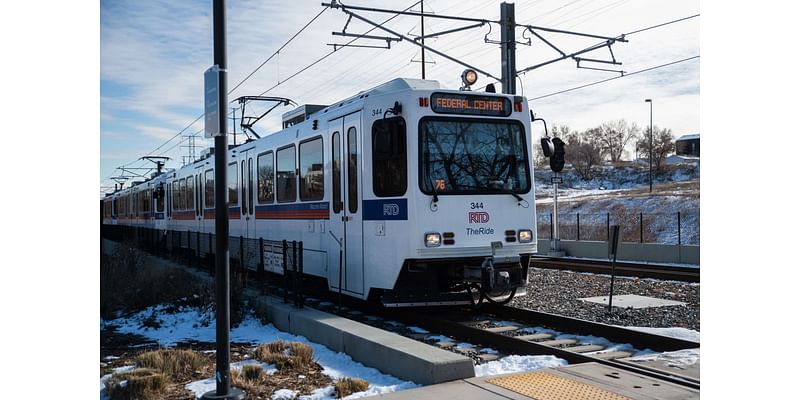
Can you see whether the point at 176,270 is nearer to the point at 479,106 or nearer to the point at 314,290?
the point at 314,290

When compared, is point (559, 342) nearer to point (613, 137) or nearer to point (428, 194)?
point (428, 194)

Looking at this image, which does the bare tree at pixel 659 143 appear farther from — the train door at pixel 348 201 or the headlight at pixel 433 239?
the headlight at pixel 433 239

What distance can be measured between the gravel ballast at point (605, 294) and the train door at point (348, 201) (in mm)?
2774

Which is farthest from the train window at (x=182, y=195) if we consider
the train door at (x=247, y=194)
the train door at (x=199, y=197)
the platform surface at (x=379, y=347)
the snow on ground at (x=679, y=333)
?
the snow on ground at (x=679, y=333)

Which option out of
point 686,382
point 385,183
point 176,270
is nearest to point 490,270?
point 385,183

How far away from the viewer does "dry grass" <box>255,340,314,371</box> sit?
24.3 ft

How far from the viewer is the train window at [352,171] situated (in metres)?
10.9

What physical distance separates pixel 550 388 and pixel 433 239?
4044 mm

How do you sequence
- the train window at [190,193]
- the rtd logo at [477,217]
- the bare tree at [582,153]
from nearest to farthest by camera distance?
1. the rtd logo at [477,217]
2. the train window at [190,193]
3. the bare tree at [582,153]

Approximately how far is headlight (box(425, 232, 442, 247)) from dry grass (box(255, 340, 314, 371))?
2509 mm

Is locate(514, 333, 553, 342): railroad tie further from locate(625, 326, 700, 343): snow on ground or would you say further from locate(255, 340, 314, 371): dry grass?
locate(255, 340, 314, 371): dry grass

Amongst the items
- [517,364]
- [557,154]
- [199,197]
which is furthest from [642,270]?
[199,197]

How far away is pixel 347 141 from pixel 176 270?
564cm

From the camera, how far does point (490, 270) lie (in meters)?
10.1
